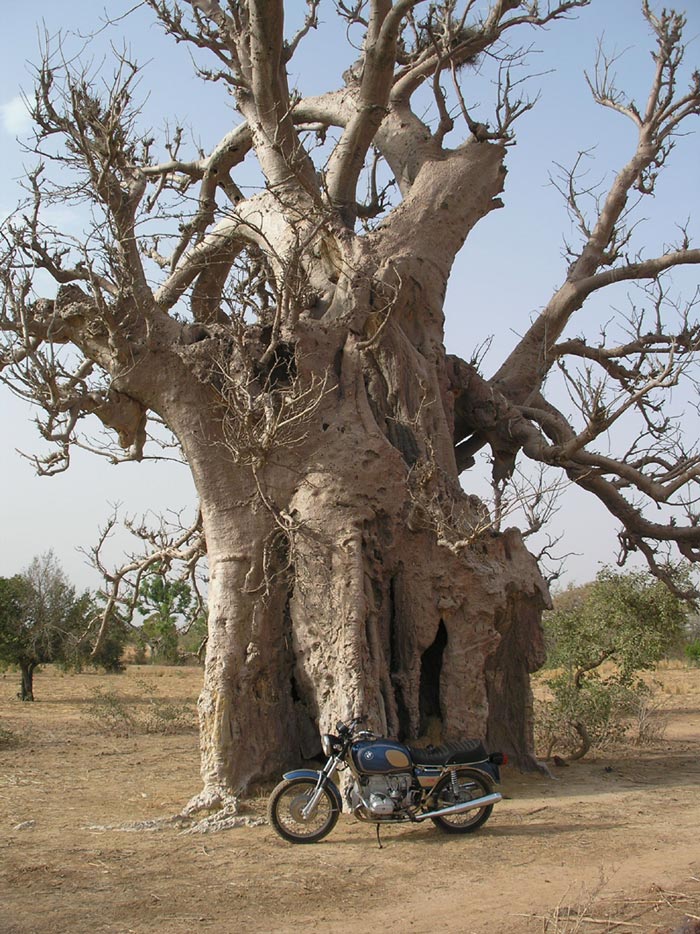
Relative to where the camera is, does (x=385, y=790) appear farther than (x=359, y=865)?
Yes

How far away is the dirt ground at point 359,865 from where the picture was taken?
13.4 feet

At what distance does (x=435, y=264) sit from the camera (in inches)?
357

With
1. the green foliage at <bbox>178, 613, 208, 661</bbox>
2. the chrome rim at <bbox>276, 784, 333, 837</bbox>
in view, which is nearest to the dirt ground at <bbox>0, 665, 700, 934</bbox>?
the chrome rim at <bbox>276, 784, 333, 837</bbox>

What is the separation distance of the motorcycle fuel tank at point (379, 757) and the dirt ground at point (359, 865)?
0.41 meters

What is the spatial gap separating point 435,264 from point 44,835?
587 cm

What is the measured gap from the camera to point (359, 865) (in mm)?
5066

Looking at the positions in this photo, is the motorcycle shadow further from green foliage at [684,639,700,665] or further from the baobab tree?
green foliage at [684,639,700,665]

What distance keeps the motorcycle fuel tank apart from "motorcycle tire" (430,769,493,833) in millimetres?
265

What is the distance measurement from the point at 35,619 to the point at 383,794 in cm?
1284

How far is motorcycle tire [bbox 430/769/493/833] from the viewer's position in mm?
5734

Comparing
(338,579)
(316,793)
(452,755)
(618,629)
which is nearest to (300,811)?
(316,793)

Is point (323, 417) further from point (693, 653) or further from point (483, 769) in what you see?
point (693, 653)

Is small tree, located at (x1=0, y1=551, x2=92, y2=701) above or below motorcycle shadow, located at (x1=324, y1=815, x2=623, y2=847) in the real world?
above

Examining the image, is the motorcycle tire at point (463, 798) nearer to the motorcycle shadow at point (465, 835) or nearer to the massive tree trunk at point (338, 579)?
the motorcycle shadow at point (465, 835)
